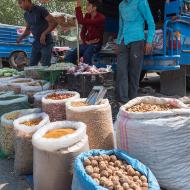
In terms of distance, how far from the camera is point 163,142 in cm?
285

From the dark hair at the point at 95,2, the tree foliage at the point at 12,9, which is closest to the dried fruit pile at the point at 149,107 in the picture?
the dark hair at the point at 95,2

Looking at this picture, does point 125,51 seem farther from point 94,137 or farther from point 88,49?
point 94,137

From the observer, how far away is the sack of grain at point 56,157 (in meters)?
2.74

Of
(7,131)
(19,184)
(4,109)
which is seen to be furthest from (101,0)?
(19,184)

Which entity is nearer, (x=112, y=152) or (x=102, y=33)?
(x=112, y=152)

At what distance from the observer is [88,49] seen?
677 centimetres

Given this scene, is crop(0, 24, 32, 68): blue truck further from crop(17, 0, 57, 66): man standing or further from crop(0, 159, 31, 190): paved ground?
crop(0, 159, 31, 190): paved ground

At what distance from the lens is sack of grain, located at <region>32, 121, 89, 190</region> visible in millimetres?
2738

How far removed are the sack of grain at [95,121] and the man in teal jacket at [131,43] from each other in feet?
6.45

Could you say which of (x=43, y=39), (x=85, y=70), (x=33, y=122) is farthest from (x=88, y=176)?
(x=43, y=39)

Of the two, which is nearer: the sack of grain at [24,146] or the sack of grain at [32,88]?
the sack of grain at [24,146]

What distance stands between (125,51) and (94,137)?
7.84 feet

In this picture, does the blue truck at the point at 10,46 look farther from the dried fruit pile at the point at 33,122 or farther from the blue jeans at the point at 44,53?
the dried fruit pile at the point at 33,122

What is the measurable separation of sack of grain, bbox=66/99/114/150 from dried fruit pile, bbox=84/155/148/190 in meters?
0.59
